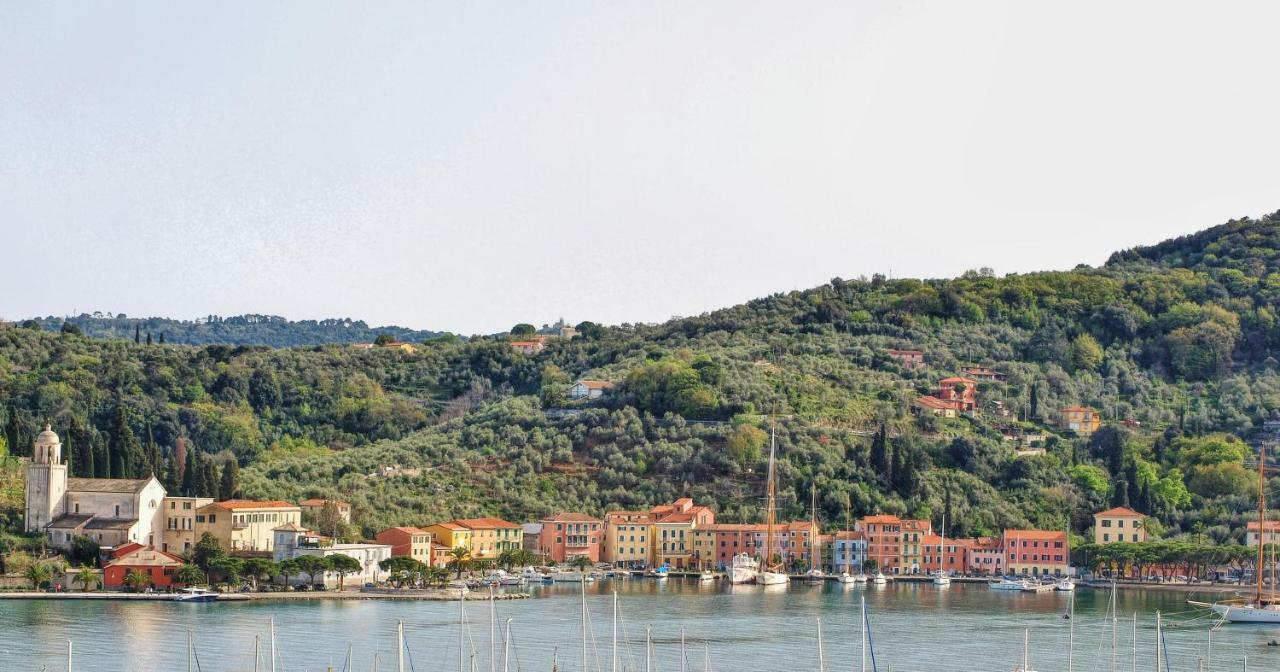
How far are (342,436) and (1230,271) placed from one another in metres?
55.0

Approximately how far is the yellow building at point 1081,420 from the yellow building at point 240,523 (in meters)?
42.7

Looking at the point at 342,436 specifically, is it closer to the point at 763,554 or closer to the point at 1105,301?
the point at 763,554

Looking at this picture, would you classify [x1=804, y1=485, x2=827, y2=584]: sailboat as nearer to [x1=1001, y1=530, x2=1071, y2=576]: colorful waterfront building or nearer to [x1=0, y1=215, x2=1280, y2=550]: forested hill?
[x1=0, y1=215, x2=1280, y2=550]: forested hill

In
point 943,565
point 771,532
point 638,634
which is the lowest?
point 638,634

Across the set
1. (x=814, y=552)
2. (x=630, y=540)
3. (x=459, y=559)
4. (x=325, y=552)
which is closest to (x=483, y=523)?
(x=630, y=540)

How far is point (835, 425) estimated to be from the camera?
91.9m

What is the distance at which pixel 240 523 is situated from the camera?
225 feet

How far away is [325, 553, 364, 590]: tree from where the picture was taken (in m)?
66.2

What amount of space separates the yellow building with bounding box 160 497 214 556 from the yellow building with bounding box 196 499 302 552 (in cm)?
30

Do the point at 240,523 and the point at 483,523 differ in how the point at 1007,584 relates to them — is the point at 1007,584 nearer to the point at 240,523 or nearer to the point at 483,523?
the point at 483,523

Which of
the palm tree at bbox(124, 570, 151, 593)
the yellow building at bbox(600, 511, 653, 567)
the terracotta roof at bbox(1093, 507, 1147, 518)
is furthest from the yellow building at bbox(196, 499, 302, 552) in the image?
the terracotta roof at bbox(1093, 507, 1147, 518)

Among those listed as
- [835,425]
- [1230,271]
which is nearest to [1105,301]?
[1230,271]

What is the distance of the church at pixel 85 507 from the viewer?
66125 millimetres

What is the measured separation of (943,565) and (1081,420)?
708 inches
